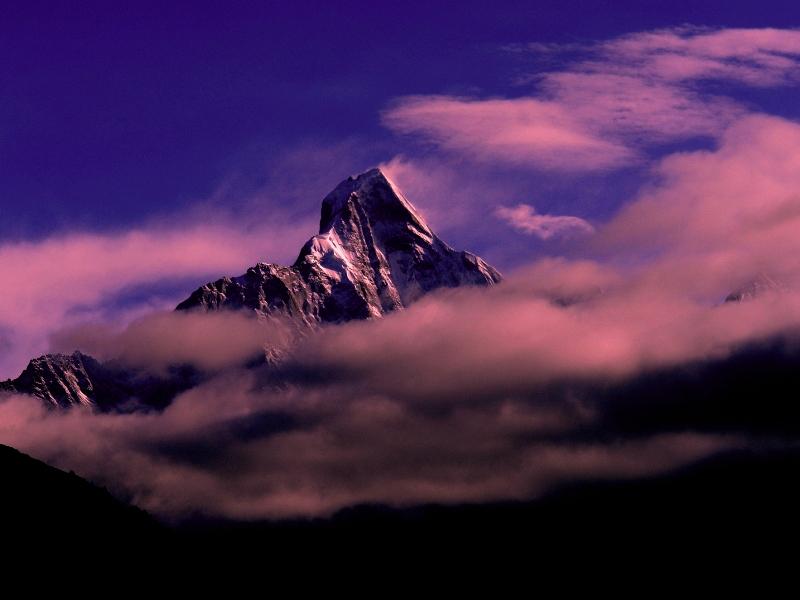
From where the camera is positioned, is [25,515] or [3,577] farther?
[25,515]

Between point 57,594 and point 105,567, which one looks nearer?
point 57,594

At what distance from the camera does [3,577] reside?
18062cm

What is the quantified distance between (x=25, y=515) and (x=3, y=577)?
1993 cm

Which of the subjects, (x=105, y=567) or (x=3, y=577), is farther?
(x=105, y=567)

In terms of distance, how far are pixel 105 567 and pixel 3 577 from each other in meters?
18.7

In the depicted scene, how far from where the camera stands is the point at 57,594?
597ft

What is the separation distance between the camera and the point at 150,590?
652 feet

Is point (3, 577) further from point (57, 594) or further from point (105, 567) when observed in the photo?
point (105, 567)

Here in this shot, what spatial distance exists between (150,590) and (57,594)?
19.0 meters

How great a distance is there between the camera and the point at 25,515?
199875mm

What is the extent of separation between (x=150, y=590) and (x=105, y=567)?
22.3ft

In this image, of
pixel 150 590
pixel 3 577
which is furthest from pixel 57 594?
pixel 150 590

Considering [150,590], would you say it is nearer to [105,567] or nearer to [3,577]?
[105,567]

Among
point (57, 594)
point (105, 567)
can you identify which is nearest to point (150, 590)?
point (105, 567)
